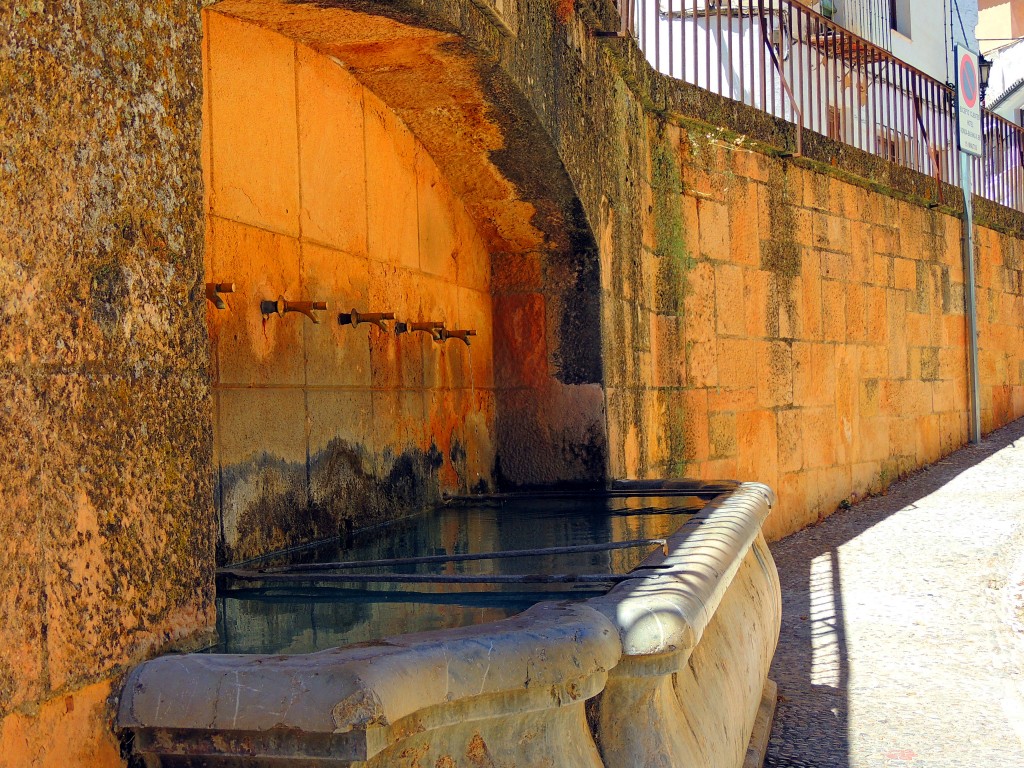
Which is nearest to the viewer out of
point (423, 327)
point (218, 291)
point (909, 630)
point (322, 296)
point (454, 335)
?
point (218, 291)

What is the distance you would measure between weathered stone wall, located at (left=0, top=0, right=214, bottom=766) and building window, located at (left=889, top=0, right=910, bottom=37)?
19263 millimetres

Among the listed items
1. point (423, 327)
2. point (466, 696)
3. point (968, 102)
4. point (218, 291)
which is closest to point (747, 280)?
point (423, 327)

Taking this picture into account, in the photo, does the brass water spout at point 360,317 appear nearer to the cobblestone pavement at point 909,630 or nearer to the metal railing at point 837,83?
the cobblestone pavement at point 909,630

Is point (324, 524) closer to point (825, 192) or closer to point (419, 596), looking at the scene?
point (419, 596)

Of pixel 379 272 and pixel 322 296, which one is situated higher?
pixel 379 272

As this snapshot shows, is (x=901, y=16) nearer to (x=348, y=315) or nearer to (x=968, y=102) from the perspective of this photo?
(x=968, y=102)

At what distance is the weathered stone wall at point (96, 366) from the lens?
1517 mm

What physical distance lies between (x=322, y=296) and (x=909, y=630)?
3195 mm

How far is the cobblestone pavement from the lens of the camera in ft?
12.3

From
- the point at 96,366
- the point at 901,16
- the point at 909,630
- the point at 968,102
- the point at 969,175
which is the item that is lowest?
the point at 909,630

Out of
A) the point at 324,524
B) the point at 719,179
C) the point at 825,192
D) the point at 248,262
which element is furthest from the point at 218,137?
the point at 825,192

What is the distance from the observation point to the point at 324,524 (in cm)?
353

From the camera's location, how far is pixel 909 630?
5.12 meters

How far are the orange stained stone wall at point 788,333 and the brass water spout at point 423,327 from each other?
36.9 inches
